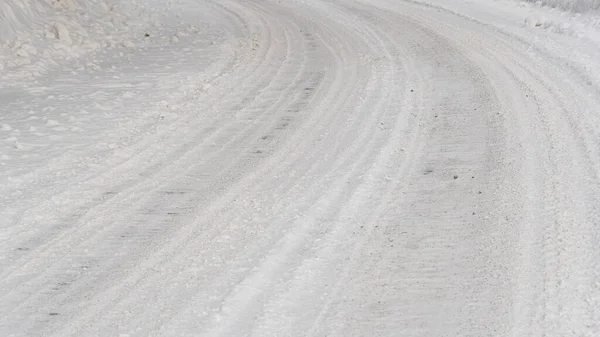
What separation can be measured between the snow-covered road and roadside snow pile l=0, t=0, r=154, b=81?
32.2 inches

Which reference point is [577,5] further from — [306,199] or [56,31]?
[306,199]

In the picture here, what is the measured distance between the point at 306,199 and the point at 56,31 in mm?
7705

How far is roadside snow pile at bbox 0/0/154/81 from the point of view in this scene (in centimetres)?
1072

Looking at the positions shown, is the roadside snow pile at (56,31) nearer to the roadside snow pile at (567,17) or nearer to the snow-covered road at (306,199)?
the snow-covered road at (306,199)

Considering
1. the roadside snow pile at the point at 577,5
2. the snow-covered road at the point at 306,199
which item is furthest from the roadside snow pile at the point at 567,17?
the snow-covered road at the point at 306,199

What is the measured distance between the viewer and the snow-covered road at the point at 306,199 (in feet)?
13.3

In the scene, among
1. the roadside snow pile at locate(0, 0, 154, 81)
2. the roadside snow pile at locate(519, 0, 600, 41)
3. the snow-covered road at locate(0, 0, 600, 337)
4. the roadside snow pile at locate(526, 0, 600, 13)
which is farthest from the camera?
the roadside snow pile at locate(526, 0, 600, 13)

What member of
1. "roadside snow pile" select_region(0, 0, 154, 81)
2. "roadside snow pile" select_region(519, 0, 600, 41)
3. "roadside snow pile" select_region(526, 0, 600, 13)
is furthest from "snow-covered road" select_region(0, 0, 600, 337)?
"roadside snow pile" select_region(526, 0, 600, 13)

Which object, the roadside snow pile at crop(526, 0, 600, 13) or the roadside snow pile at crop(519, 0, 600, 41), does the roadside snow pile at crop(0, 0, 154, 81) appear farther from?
the roadside snow pile at crop(526, 0, 600, 13)

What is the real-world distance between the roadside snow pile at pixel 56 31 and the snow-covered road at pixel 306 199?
818 mm

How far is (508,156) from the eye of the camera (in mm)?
6324

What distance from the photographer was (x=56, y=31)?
1188cm

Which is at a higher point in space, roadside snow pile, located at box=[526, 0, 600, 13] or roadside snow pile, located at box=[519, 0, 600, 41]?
roadside snow pile, located at box=[526, 0, 600, 13]

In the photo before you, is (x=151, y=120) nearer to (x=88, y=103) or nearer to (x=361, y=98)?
(x=88, y=103)
